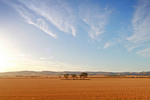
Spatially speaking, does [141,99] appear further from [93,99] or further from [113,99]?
[93,99]

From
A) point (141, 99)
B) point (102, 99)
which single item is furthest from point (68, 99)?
point (141, 99)

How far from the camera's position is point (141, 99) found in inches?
803

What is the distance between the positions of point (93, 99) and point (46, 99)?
6145 mm

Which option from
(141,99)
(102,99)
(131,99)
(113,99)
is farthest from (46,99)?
(141,99)

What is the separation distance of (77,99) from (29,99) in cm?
634

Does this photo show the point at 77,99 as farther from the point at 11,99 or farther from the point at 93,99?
the point at 11,99

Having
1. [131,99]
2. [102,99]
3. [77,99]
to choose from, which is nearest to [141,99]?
[131,99]

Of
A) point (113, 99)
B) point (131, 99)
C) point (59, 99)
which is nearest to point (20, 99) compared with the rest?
point (59, 99)

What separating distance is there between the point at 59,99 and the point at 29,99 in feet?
13.1

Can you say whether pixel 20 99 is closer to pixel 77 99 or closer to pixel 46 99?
pixel 46 99

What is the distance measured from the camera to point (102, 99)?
20469mm

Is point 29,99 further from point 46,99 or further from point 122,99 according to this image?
point 122,99

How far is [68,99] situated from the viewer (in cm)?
2023

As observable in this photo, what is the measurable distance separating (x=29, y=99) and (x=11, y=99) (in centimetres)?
239
